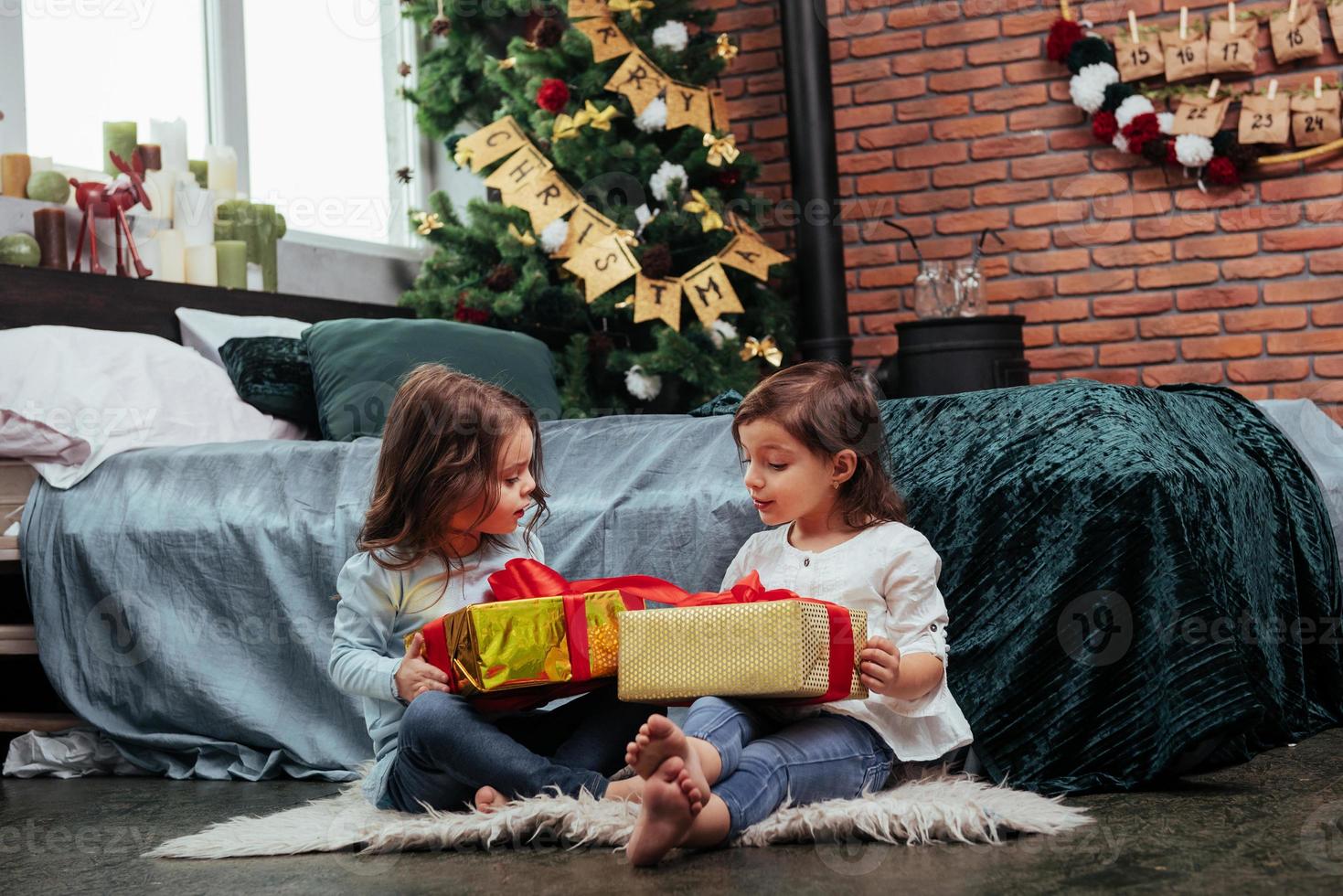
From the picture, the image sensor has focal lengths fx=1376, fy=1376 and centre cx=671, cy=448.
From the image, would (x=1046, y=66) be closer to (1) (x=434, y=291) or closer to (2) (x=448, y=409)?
(1) (x=434, y=291)

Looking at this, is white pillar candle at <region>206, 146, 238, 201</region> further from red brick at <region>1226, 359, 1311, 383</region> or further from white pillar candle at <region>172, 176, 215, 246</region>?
red brick at <region>1226, 359, 1311, 383</region>

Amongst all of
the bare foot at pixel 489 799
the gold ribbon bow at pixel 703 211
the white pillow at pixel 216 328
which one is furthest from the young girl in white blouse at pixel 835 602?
the gold ribbon bow at pixel 703 211

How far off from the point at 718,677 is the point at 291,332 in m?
2.10

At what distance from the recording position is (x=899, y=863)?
1387 mm

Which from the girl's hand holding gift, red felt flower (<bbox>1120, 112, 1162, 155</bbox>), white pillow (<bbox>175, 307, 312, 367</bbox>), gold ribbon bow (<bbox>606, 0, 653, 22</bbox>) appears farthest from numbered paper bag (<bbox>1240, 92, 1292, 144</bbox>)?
the girl's hand holding gift

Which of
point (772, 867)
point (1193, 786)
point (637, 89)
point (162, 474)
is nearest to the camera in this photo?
point (772, 867)

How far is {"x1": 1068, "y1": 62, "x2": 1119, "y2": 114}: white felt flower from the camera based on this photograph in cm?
436

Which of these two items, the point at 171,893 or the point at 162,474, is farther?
the point at 162,474

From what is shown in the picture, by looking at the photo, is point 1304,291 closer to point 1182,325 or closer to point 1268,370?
point 1268,370

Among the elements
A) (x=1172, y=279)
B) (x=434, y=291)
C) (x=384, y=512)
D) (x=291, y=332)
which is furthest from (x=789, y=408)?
(x=1172, y=279)

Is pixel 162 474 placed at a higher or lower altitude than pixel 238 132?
lower

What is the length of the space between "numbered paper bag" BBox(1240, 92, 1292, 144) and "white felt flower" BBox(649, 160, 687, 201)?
67.6 inches

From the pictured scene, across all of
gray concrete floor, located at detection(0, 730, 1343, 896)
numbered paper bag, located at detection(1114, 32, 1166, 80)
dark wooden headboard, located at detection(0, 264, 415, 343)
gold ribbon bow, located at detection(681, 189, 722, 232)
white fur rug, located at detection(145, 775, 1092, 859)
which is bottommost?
gray concrete floor, located at detection(0, 730, 1343, 896)

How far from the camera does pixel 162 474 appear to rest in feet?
8.04
